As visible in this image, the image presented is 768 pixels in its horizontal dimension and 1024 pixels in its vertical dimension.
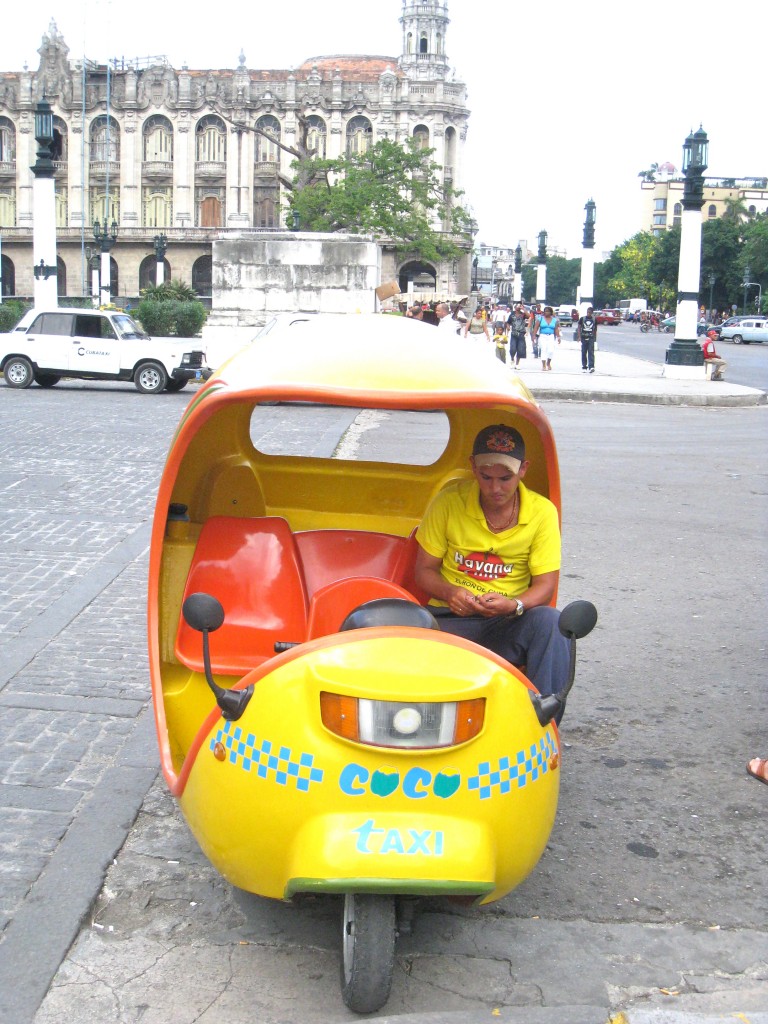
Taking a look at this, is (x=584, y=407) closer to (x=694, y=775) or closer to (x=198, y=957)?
(x=694, y=775)

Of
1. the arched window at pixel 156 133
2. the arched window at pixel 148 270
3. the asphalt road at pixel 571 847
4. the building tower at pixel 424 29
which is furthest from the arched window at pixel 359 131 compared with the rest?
the asphalt road at pixel 571 847

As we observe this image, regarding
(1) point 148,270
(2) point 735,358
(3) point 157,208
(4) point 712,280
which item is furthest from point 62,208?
(2) point 735,358

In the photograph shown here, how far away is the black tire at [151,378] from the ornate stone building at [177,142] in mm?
68715

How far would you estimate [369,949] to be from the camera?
118 inches

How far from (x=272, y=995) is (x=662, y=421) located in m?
17.3

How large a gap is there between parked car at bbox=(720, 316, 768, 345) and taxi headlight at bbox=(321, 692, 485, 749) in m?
65.1

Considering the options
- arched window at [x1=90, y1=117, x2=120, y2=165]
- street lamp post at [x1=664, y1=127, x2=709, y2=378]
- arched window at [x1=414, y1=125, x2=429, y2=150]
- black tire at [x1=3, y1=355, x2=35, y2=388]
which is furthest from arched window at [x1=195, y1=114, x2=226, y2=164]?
black tire at [x1=3, y1=355, x2=35, y2=388]

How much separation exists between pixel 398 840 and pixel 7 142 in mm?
102371

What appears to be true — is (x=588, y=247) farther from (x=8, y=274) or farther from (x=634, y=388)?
(x=8, y=274)

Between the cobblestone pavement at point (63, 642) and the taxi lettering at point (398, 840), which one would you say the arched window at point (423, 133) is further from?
the taxi lettering at point (398, 840)

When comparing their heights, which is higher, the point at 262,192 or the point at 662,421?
the point at 262,192

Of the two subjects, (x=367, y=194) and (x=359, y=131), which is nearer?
(x=367, y=194)

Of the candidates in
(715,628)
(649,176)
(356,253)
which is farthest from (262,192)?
(649,176)

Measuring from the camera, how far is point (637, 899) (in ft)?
12.4
